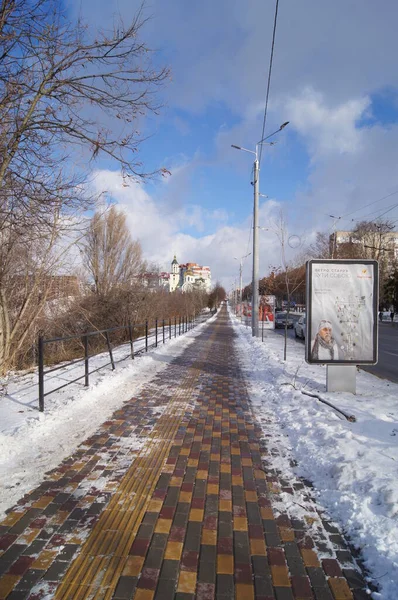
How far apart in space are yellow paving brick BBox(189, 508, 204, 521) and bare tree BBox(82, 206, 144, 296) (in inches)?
770

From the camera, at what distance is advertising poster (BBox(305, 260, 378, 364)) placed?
21.6 feet

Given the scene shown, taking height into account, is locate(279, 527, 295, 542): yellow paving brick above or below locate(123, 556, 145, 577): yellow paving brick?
below

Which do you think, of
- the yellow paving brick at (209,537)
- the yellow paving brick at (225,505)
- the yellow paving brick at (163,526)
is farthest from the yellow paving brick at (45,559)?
the yellow paving brick at (225,505)

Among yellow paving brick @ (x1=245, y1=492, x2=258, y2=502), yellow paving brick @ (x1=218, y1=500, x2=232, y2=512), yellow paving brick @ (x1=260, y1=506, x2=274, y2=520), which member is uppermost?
yellow paving brick @ (x1=218, y1=500, x2=232, y2=512)

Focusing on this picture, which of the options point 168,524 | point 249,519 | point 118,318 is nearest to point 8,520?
point 168,524

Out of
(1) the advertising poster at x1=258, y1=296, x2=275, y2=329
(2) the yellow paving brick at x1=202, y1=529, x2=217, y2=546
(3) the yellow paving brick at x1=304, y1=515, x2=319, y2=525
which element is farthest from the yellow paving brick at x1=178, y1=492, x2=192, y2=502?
(1) the advertising poster at x1=258, y1=296, x2=275, y2=329

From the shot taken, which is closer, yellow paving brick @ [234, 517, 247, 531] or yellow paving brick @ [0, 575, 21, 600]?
yellow paving brick @ [0, 575, 21, 600]

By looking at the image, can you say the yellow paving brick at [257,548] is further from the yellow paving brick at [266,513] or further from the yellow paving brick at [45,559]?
the yellow paving brick at [45,559]

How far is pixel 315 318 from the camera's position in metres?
6.64

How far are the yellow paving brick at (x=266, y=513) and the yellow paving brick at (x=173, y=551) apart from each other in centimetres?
72

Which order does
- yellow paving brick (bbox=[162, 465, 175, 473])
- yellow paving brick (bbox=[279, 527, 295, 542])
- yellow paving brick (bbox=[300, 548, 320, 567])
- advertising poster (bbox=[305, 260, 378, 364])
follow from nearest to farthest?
yellow paving brick (bbox=[300, 548, 320, 567])
yellow paving brick (bbox=[279, 527, 295, 542])
yellow paving brick (bbox=[162, 465, 175, 473])
advertising poster (bbox=[305, 260, 378, 364])

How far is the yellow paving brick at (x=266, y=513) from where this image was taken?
2.87 m

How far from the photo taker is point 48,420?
4703mm

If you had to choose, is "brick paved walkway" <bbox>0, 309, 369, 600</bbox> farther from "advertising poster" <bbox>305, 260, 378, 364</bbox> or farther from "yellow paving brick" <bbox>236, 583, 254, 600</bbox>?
"advertising poster" <bbox>305, 260, 378, 364</bbox>
